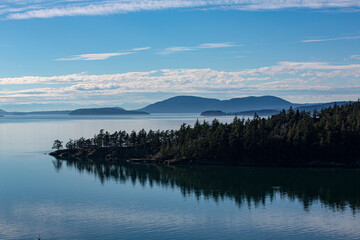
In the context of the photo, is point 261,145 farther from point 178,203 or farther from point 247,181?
point 178,203

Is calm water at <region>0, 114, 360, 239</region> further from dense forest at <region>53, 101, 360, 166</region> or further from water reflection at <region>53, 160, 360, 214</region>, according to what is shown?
dense forest at <region>53, 101, 360, 166</region>

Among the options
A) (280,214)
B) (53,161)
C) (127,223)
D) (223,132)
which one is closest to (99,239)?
(127,223)

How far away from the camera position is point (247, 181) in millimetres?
77250

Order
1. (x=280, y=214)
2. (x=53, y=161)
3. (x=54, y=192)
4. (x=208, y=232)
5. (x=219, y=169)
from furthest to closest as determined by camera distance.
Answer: (x=53, y=161)
(x=219, y=169)
(x=54, y=192)
(x=280, y=214)
(x=208, y=232)

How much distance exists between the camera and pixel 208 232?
45188mm

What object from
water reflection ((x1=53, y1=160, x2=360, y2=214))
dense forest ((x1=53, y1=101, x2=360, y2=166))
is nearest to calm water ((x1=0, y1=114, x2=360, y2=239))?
water reflection ((x1=53, y1=160, x2=360, y2=214))

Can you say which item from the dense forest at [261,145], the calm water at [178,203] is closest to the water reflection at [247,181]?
the calm water at [178,203]

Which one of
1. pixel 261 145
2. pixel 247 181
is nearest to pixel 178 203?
pixel 247 181

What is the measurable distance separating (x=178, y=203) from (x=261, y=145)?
40494 mm

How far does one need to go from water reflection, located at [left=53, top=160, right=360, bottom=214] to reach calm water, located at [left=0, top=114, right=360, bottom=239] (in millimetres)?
158

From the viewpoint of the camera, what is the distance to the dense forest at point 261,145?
9181 centimetres

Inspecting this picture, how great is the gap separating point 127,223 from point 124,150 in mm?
67209

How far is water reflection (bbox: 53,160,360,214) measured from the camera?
6281 centimetres

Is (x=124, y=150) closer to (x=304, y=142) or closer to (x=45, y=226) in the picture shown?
(x=304, y=142)
